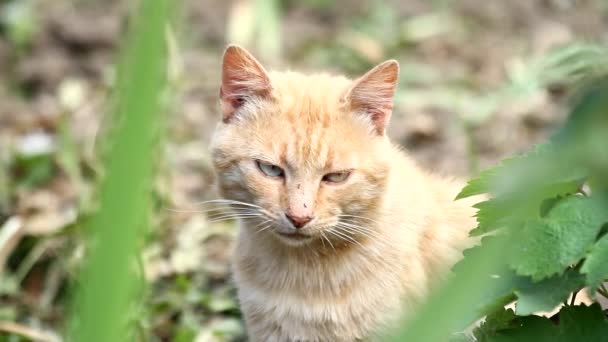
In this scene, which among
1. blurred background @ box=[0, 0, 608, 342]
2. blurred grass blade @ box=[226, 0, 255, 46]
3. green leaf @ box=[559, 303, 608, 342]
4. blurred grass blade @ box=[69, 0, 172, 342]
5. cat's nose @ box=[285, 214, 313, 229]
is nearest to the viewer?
blurred grass blade @ box=[69, 0, 172, 342]

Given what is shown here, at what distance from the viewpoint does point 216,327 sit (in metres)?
3.40

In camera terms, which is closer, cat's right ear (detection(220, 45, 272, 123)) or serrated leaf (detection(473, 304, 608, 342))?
serrated leaf (detection(473, 304, 608, 342))

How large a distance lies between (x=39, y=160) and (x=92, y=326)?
12.9ft

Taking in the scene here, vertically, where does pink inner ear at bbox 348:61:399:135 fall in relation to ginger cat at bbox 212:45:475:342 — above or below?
above

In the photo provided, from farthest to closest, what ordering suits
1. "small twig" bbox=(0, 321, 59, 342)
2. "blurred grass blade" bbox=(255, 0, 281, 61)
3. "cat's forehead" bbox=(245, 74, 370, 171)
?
1. "blurred grass blade" bbox=(255, 0, 281, 61)
2. "small twig" bbox=(0, 321, 59, 342)
3. "cat's forehead" bbox=(245, 74, 370, 171)

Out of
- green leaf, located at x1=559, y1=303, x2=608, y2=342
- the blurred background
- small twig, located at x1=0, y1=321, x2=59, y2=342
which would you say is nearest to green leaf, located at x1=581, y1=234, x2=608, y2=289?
green leaf, located at x1=559, y1=303, x2=608, y2=342

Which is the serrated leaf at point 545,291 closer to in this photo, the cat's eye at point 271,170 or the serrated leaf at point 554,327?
the serrated leaf at point 554,327

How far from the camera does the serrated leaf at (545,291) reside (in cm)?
178

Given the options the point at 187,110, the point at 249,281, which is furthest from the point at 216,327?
the point at 187,110

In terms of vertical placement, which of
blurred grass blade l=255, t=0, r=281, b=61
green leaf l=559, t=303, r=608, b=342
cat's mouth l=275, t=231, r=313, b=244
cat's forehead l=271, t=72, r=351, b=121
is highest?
blurred grass blade l=255, t=0, r=281, b=61

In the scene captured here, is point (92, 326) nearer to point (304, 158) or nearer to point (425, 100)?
point (304, 158)

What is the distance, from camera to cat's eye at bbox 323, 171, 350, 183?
8.46ft

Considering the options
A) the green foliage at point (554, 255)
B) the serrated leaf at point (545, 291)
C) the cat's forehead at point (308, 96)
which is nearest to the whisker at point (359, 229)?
the cat's forehead at point (308, 96)

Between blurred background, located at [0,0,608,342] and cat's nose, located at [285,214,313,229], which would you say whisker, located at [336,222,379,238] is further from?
blurred background, located at [0,0,608,342]
